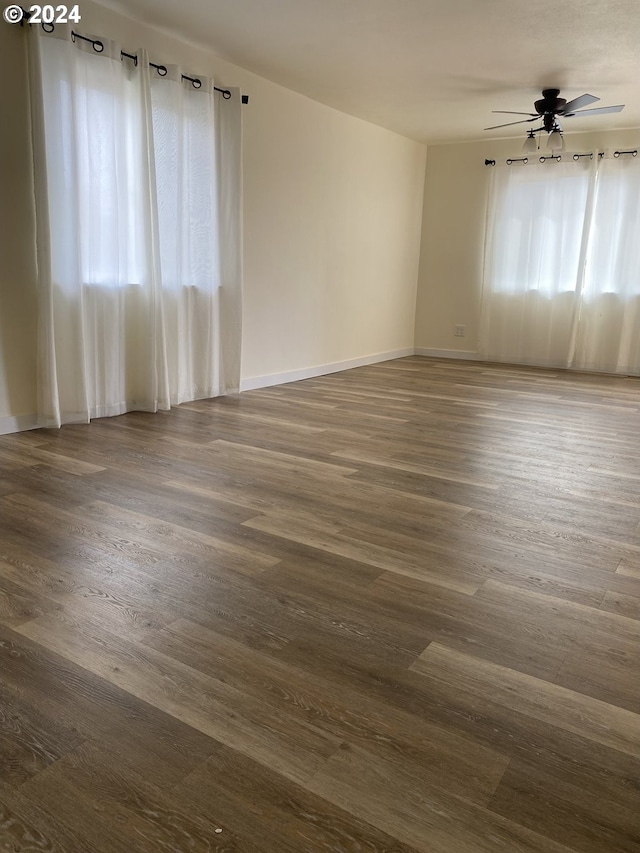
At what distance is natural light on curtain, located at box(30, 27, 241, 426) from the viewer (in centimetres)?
357

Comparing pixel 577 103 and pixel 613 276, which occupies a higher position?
pixel 577 103

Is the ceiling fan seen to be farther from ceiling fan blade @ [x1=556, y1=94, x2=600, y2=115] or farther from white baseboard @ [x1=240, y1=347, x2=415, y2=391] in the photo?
white baseboard @ [x1=240, y1=347, x2=415, y2=391]

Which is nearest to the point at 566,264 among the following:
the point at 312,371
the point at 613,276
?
the point at 613,276

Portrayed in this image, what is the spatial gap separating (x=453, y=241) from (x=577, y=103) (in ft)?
8.87

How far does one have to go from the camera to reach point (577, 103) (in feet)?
16.0

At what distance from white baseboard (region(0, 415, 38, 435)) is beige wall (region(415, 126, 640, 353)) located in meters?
5.20

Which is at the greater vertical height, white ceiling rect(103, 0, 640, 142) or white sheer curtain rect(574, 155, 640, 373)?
white ceiling rect(103, 0, 640, 142)

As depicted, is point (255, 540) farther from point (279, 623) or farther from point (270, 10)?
point (270, 10)

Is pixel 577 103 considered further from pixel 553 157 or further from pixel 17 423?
pixel 17 423

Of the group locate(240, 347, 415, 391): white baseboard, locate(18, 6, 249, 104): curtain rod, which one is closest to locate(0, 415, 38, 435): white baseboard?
locate(240, 347, 415, 391): white baseboard

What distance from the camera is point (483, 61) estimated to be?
175 inches

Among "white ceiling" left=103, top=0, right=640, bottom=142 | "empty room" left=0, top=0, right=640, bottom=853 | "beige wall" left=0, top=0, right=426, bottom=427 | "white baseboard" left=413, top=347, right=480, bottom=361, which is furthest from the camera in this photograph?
"white baseboard" left=413, top=347, right=480, bottom=361

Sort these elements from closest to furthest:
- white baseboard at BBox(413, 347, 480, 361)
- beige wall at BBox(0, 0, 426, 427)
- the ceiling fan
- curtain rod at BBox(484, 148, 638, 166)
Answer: beige wall at BBox(0, 0, 426, 427) < the ceiling fan < curtain rod at BBox(484, 148, 638, 166) < white baseboard at BBox(413, 347, 480, 361)

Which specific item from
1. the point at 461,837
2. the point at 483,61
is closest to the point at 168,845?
the point at 461,837
